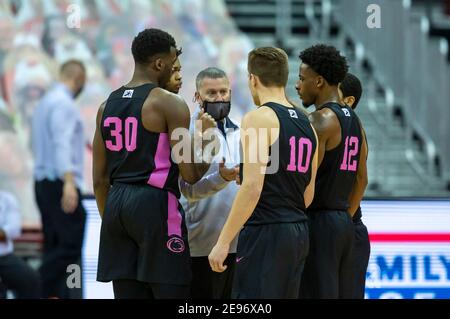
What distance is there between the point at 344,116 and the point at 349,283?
103 centimetres

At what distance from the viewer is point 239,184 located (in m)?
6.35

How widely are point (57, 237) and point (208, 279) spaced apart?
13.1ft

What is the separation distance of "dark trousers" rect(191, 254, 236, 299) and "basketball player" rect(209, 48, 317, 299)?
2.64 ft

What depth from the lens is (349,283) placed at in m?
6.78

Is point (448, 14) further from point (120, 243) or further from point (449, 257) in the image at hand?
point (120, 243)

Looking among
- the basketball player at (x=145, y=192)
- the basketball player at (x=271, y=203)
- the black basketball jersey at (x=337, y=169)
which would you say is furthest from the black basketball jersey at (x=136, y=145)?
the black basketball jersey at (x=337, y=169)

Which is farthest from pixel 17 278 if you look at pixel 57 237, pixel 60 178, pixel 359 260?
pixel 359 260

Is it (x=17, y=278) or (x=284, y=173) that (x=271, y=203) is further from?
(x=17, y=278)

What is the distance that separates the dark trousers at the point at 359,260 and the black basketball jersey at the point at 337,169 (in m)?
0.39

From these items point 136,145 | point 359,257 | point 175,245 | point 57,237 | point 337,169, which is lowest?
point 57,237

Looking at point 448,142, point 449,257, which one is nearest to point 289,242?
point 449,257

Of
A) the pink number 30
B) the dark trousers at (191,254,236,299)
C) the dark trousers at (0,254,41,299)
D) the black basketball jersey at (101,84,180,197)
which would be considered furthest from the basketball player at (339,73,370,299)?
the dark trousers at (0,254,41,299)

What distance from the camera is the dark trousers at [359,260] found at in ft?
22.4

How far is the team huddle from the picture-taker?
6016 mm
